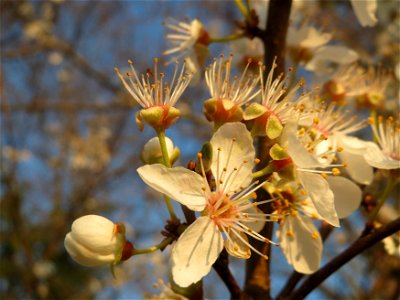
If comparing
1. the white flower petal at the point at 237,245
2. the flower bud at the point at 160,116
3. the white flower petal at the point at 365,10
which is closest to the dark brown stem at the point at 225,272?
the white flower petal at the point at 237,245

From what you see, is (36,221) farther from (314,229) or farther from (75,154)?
(314,229)

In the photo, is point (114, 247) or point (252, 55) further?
point (252, 55)

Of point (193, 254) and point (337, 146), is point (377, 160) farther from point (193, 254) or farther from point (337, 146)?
point (193, 254)

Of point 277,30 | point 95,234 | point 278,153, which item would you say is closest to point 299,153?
point 278,153

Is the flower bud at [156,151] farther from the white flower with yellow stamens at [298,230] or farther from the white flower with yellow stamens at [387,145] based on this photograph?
the white flower with yellow stamens at [387,145]

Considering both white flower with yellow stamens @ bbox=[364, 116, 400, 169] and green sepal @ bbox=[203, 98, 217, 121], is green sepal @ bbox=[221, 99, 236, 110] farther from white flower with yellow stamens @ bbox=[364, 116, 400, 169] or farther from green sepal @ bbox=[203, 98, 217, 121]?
white flower with yellow stamens @ bbox=[364, 116, 400, 169]

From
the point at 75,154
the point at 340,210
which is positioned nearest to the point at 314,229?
the point at 340,210

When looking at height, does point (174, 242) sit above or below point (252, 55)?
below
